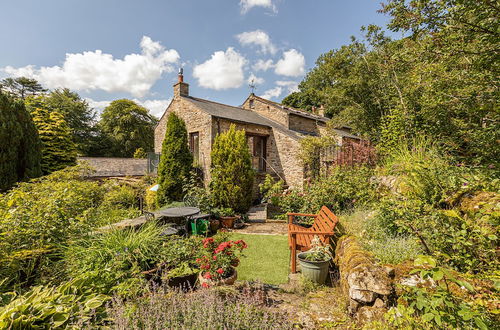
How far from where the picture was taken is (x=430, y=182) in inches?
135

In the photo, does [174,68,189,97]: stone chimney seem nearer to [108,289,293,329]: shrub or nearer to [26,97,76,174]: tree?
[26,97,76,174]: tree

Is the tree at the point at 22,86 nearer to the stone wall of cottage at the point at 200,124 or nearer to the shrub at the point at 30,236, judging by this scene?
the stone wall of cottage at the point at 200,124

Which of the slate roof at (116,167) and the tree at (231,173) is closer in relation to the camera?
the tree at (231,173)

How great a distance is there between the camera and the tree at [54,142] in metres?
12.7

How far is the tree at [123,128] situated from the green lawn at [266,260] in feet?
95.9

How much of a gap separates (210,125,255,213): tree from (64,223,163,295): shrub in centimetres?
585

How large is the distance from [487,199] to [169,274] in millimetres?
4228

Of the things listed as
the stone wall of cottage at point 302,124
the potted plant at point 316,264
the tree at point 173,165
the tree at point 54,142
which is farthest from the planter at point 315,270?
the tree at point 54,142

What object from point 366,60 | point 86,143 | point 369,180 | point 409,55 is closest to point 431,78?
point 409,55

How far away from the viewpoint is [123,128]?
30719mm

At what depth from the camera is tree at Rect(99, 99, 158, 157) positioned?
30.3 meters

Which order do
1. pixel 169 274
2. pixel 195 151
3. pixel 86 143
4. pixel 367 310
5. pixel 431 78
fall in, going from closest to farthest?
pixel 367 310 < pixel 169 274 < pixel 431 78 < pixel 195 151 < pixel 86 143

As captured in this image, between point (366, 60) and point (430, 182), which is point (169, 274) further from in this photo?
point (366, 60)

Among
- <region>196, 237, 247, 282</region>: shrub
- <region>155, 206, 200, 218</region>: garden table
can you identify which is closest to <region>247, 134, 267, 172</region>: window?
<region>155, 206, 200, 218</region>: garden table
